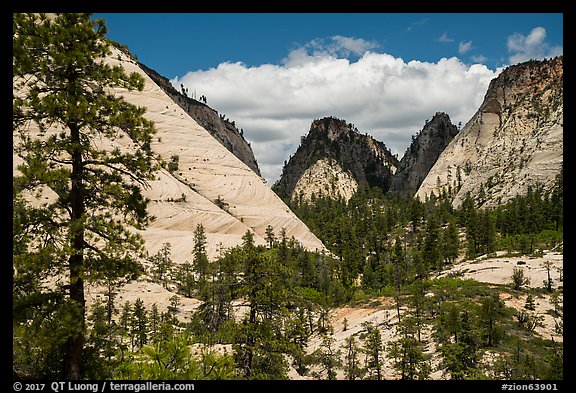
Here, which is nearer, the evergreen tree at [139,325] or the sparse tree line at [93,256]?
the sparse tree line at [93,256]

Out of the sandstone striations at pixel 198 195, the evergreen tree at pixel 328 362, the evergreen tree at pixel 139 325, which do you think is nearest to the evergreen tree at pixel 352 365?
the evergreen tree at pixel 328 362

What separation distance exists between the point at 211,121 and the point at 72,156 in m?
159

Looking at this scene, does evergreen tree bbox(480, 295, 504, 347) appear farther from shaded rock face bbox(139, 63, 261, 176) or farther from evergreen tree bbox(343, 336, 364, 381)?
shaded rock face bbox(139, 63, 261, 176)

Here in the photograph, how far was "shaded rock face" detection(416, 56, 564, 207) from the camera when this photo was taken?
10462 centimetres

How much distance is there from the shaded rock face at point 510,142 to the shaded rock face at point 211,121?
251 feet

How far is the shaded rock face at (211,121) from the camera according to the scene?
15538cm

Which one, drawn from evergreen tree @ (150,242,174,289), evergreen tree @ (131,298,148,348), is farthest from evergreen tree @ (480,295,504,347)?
evergreen tree @ (150,242,174,289)

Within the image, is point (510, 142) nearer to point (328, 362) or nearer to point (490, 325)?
point (490, 325)

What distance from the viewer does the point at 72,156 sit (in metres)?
9.90

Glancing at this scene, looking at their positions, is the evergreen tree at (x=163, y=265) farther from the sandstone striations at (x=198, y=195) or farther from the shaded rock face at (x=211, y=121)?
the shaded rock face at (x=211, y=121)
